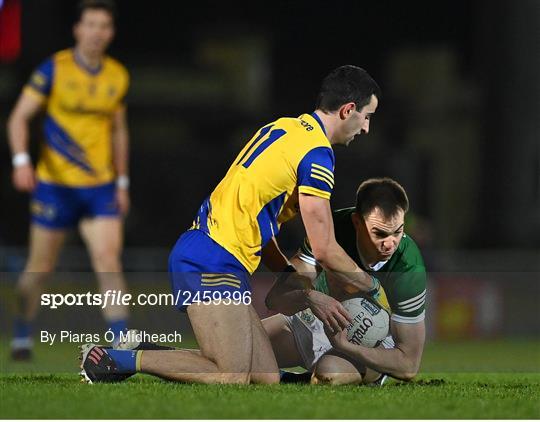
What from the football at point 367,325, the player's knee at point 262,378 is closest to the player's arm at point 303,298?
the football at point 367,325

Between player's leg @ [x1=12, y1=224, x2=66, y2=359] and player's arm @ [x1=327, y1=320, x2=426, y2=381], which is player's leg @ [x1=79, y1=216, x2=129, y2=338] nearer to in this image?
player's leg @ [x1=12, y1=224, x2=66, y2=359]

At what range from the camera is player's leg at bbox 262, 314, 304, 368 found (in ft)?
26.7

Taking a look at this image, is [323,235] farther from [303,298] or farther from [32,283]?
[32,283]

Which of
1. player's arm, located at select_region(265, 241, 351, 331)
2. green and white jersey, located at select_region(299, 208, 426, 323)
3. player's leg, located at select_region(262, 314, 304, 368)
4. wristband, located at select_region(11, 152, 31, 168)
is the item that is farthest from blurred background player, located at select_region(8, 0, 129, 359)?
green and white jersey, located at select_region(299, 208, 426, 323)

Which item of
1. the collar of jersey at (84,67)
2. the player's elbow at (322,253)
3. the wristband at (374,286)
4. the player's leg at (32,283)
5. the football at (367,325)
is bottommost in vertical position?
the player's leg at (32,283)

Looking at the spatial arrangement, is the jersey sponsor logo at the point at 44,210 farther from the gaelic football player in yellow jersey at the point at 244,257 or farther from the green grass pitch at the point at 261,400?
the gaelic football player in yellow jersey at the point at 244,257

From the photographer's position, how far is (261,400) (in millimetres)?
6637

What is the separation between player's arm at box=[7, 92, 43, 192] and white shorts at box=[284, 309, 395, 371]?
119 inches

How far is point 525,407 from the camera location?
6.69 m

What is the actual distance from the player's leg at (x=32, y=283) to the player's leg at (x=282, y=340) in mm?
2867

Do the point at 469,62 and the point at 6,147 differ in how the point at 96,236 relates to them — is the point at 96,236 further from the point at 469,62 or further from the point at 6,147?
the point at 469,62

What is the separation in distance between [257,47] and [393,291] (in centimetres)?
1220

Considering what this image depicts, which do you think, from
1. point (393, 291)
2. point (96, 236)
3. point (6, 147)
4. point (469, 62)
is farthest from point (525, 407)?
point (469, 62)

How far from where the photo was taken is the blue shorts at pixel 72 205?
10688 millimetres
